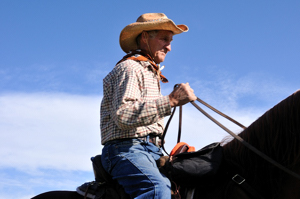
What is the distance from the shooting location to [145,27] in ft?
14.7

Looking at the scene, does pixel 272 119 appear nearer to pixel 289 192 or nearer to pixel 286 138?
pixel 286 138

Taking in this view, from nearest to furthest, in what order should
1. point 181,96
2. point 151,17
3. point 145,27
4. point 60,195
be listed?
point 181,96 → point 60,195 → point 145,27 → point 151,17

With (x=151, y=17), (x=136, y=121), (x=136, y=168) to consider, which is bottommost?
(x=136, y=168)

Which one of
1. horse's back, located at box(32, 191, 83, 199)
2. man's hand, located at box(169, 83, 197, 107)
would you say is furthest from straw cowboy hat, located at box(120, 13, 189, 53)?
horse's back, located at box(32, 191, 83, 199)

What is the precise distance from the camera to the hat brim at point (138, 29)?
14.5ft

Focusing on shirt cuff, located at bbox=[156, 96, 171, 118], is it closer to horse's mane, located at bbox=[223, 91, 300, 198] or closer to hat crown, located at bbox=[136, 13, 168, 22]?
horse's mane, located at bbox=[223, 91, 300, 198]

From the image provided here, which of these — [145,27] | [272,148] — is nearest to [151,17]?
[145,27]

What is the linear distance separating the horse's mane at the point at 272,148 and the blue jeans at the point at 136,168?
791 mm

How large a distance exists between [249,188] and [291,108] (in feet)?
2.95

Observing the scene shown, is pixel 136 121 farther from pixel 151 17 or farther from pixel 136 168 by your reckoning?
pixel 151 17

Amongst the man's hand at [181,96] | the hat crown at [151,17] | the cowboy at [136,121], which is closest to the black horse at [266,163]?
the cowboy at [136,121]

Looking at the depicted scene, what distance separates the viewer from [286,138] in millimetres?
3590

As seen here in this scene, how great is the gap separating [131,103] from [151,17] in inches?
63.9

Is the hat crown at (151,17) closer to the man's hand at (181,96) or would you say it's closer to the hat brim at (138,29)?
the hat brim at (138,29)
